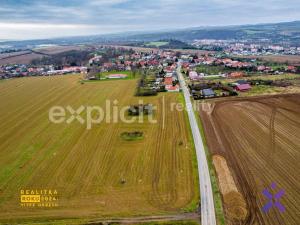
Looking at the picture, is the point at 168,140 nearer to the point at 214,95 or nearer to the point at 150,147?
the point at 150,147

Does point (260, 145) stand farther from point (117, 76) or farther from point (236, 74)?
point (117, 76)

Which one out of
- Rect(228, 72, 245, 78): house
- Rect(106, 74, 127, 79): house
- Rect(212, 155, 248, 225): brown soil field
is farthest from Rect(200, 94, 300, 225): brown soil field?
Rect(106, 74, 127, 79): house

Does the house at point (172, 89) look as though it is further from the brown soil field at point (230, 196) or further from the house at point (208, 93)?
the brown soil field at point (230, 196)

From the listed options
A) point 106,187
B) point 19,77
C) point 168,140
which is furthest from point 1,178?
point 19,77

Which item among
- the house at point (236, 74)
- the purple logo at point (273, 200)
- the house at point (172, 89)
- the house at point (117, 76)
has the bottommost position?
the house at point (117, 76)

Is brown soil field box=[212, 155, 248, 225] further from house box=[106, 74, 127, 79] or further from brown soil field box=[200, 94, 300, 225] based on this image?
house box=[106, 74, 127, 79]

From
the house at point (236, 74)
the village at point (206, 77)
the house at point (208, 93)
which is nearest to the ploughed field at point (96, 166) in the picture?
the house at point (208, 93)
